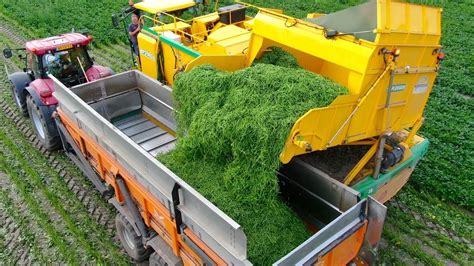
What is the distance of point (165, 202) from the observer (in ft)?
12.8

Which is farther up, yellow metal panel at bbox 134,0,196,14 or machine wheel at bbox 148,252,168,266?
yellow metal panel at bbox 134,0,196,14

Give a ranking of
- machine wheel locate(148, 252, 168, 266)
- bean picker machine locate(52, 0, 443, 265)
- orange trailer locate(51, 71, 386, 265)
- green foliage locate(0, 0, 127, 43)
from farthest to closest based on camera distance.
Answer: green foliage locate(0, 0, 127, 43)
machine wheel locate(148, 252, 168, 266)
bean picker machine locate(52, 0, 443, 265)
orange trailer locate(51, 71, 386, 265)

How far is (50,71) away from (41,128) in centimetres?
113

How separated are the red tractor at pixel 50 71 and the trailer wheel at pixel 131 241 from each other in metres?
2.73

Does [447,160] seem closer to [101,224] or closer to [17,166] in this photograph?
[101,224]

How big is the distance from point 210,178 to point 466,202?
431 cm

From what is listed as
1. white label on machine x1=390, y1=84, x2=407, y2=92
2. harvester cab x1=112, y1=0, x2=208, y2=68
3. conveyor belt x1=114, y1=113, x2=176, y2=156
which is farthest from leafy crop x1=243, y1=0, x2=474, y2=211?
Answer: harvester cab x1=112, y1=0, x2=208, y2=68

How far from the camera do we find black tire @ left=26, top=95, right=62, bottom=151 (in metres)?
6.85

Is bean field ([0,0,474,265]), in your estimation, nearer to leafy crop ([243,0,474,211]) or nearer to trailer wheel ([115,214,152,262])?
leafy crop ([243,0,474,211])

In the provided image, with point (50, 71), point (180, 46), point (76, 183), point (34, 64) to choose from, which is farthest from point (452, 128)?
point (34, 64)

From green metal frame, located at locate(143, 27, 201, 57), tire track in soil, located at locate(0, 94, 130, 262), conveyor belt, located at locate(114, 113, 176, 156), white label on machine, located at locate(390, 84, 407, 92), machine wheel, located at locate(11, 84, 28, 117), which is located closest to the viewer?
white label on machine, located at locate(390, 84, 407, 92)

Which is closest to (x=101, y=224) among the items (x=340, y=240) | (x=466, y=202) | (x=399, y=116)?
(x=340, y=240)

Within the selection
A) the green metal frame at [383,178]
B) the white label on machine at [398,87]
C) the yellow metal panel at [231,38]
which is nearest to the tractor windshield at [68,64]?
the yellow metal panel at [231,38]

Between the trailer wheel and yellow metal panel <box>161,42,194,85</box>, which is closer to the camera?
the trailer wheel
